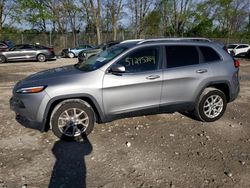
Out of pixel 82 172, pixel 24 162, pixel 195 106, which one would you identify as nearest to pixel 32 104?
pixel 24 162

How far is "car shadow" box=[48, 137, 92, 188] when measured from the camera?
132 inches

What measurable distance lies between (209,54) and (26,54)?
52.9ft

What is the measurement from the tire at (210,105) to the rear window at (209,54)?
1.99 ft

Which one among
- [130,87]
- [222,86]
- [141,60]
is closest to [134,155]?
[130,87]

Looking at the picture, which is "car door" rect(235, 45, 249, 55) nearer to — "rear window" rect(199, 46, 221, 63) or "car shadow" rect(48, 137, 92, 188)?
"rear window" rect(199, 46, 221, 63)

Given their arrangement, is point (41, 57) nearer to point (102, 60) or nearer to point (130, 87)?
point (102, 60)

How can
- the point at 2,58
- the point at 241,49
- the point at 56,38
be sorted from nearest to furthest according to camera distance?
the point at 2,58 < the point at 241,49 < the point at 56,38

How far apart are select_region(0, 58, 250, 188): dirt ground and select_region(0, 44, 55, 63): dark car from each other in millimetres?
14194

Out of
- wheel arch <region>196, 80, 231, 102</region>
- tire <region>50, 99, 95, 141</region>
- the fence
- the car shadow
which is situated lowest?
the car shadow

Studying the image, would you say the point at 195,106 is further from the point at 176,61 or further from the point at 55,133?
the point at 55,133

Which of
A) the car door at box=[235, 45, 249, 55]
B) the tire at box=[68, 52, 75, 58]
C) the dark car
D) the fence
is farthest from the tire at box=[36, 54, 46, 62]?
the car door at box=[235, 45, 249, 55]

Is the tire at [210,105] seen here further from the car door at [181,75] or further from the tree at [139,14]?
the tree at [139,14]

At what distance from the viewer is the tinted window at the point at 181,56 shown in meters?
4.95

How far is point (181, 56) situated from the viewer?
16.6ft
